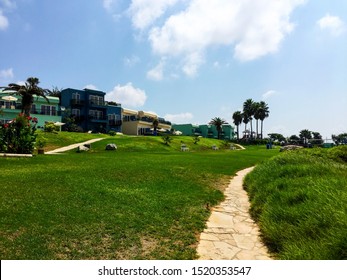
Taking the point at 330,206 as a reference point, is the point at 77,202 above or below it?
below

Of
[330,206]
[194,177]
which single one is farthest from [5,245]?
[194,177]

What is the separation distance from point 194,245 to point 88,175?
7.24 m

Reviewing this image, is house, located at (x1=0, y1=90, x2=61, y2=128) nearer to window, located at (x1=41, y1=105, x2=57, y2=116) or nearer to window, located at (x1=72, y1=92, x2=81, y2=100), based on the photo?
window, located at (x1=41, y1=105, x2=57, y2=116)

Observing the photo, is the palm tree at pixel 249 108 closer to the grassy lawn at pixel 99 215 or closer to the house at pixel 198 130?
the house at pixel 198 130

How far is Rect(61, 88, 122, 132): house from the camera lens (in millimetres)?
62094

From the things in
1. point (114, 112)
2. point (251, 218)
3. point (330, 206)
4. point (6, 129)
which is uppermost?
point (114, 112)

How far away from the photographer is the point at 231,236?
652 centimetres

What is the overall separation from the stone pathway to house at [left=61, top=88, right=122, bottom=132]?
5468cm

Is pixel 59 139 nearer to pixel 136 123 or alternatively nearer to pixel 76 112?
pixel 76 112

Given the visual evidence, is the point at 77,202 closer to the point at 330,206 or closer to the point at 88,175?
the point at 88,175

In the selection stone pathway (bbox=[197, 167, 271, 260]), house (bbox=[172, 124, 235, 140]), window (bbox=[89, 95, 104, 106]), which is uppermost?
window (bbox=[89, 95, 104, 106])

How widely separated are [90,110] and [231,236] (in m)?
61.9

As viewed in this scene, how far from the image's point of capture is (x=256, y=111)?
10319 cm

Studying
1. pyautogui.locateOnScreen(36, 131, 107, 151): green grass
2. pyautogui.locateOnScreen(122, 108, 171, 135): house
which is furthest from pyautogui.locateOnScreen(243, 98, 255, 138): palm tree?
pyautogui.locateOnScreen(36, 131, 107, 151): green grass
